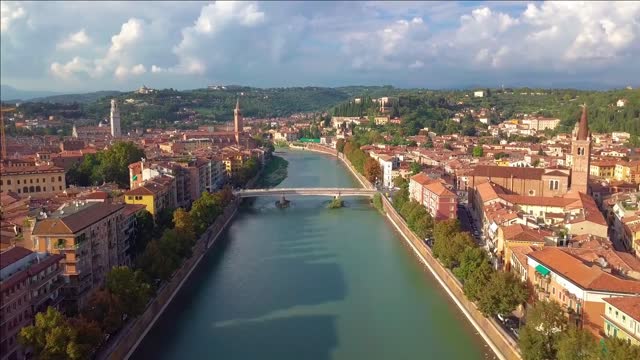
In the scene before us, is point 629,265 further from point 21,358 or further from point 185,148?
point 185,148

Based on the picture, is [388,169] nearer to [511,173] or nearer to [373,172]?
[373,172]

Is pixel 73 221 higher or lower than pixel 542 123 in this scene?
lower

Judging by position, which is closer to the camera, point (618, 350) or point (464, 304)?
point (618, 350)

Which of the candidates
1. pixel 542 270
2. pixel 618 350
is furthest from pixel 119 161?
pixel 618 350

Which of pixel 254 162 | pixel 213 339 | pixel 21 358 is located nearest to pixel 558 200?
pixel 213 339

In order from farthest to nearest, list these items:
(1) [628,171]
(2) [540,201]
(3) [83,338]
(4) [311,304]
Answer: (1) [628,171], (2) [540,201], (4) [311,304], (3) [83,338]

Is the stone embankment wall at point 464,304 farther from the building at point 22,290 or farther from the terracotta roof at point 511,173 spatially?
the building at point 22,290

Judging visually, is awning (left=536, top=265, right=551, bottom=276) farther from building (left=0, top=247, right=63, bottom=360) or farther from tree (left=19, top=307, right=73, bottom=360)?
building (left=0, top=247, right=63, bottom=360)

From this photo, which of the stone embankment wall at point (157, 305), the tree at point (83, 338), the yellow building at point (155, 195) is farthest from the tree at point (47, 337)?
the yellow building at point (155, 195)
